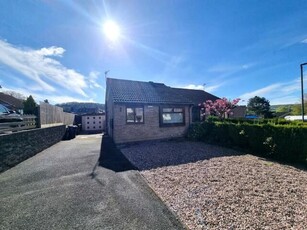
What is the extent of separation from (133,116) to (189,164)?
622 cm

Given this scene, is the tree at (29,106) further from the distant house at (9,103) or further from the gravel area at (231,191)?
the distant house at (9,103)

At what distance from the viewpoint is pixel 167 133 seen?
40.4 feet

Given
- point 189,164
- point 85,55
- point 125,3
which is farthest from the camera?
point 85,55

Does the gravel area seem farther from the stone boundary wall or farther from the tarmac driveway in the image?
the stone boundary wall

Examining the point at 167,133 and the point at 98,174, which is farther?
the point at 167,133

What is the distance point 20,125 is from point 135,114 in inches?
247

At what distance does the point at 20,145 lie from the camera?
6.68 meters

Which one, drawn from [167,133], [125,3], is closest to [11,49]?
[125,3]

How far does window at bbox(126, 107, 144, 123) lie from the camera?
36.7 ft

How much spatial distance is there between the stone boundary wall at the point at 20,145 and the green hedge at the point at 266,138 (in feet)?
32.3

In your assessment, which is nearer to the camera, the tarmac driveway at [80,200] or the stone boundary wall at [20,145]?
the tarmac driveway at [80,200]

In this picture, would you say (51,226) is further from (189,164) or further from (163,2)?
(163,2)

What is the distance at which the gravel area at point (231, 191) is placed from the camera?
272cm

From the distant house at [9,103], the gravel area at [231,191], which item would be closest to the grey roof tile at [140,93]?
the gravel area at [231,191]
